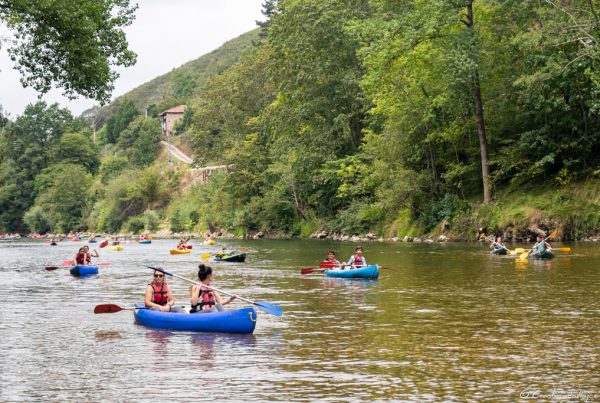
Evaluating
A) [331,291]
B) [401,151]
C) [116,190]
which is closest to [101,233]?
[116,190]

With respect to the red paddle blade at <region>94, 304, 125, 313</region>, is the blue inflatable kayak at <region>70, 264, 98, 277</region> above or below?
above

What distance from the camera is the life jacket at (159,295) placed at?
58.7ft

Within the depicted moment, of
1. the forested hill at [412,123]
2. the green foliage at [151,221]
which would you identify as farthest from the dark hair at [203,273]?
the green foliage at [151,221]

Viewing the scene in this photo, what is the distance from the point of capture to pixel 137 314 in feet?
58.2

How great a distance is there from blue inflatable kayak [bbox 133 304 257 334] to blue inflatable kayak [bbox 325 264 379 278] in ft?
35.7

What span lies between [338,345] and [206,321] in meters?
3.08

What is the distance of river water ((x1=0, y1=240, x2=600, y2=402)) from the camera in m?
11.1

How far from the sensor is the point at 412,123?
50531mm

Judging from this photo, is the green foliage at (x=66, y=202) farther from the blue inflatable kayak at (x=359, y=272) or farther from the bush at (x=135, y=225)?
the blue inflatable kayak at (x=359, y=272)

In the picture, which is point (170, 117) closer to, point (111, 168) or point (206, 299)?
point (111, 168)

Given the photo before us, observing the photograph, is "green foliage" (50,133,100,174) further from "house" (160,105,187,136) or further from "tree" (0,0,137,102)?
"tree" (0,0,137,102)

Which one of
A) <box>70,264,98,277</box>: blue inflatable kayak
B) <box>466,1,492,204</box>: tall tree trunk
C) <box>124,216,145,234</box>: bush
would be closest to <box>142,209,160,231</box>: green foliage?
<box>124,216,145,234</box>: bush

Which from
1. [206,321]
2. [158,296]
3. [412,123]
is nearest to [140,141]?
[412,123]

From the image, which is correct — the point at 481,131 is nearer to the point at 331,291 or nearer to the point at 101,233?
the point at 331,291
